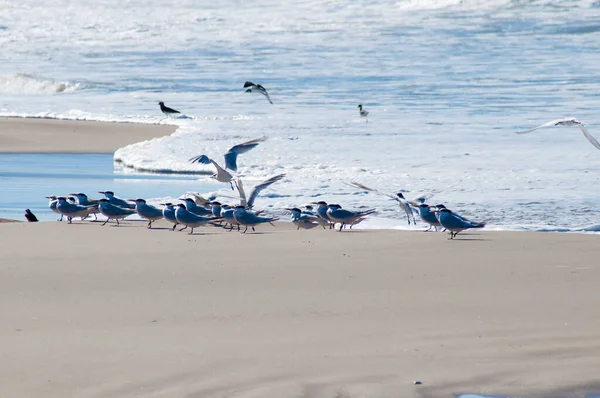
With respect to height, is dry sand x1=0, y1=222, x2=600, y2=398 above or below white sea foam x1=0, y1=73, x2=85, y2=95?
above

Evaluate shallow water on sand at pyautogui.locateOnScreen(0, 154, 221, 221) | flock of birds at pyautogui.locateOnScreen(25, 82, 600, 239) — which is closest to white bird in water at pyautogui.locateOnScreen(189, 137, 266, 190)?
shallow water on sand at pyautogui.locateOnScreen(0, 154, 221, 221)

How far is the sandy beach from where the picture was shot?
4.13 meters

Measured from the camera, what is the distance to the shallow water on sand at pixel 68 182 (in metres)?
10.5

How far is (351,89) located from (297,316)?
63.4 feet

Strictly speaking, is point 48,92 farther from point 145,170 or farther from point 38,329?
point 38,329

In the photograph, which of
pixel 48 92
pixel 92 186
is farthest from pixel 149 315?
pixel 48 92

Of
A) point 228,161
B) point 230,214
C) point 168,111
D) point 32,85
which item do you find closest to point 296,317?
point 230,214

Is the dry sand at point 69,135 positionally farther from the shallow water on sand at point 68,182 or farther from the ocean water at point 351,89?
the shallow water on sand at point 68,182

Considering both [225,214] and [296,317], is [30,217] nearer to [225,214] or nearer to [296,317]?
[225,214]

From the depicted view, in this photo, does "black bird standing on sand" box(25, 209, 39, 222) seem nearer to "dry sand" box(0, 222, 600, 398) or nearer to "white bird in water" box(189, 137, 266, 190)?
"dry sand" box(0, 222, 600, 398)

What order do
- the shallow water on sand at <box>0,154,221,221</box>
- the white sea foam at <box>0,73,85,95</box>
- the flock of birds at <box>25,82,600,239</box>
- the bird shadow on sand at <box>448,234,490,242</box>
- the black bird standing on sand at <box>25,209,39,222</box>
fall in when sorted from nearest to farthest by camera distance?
1. the bird shadow on sand at <box>448,234,490,242</box>
2. the flock of birds at <box>25,82,600,239</box>
3. the black bird standing on sand at <box>25,209,39,222</box>
4. the shallow water on sand at <box>0,154,221,221</box>
5. the white sea foam at <box>0,73,85,95</box>

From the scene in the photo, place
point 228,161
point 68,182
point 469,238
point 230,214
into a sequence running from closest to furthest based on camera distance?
point 469,238 → point 230,214 → point 228,161 → point 68,182

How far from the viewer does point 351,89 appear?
953 inches

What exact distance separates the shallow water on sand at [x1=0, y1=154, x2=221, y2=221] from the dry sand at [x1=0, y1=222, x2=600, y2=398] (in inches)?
120
